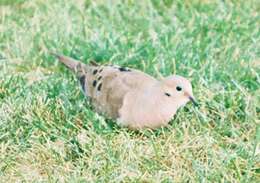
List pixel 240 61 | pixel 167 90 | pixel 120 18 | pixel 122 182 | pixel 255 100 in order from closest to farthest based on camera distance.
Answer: pixel 122 182, pixel 167 90, pixel 255 100, pixel 240 61, pixel 120 18

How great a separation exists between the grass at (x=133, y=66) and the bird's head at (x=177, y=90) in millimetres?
215

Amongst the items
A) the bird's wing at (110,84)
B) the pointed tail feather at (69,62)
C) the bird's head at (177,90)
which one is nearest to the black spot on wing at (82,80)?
the bird's wing at (110,84)

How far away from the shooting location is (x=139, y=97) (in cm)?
431

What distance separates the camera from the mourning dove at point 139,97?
4.26 m

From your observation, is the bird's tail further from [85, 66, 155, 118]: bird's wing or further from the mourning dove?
the mourning dove

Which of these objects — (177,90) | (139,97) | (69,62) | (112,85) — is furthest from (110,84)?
(69,62)

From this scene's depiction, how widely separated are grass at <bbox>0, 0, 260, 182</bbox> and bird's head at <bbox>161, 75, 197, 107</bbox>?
8.5 inches

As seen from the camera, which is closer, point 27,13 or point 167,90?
point 167,90

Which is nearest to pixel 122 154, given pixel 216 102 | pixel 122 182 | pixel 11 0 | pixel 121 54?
pixel 122 182

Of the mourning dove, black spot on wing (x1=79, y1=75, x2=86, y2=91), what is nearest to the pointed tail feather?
black spot on wing (x1=79, y1=75, x2=86, y2=91)

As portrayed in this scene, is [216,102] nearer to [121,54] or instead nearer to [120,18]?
[121,54]

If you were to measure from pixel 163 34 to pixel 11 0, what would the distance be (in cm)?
134

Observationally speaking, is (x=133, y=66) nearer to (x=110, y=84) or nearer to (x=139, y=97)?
(x=110, y=84)

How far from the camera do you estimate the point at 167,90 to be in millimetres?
4258
